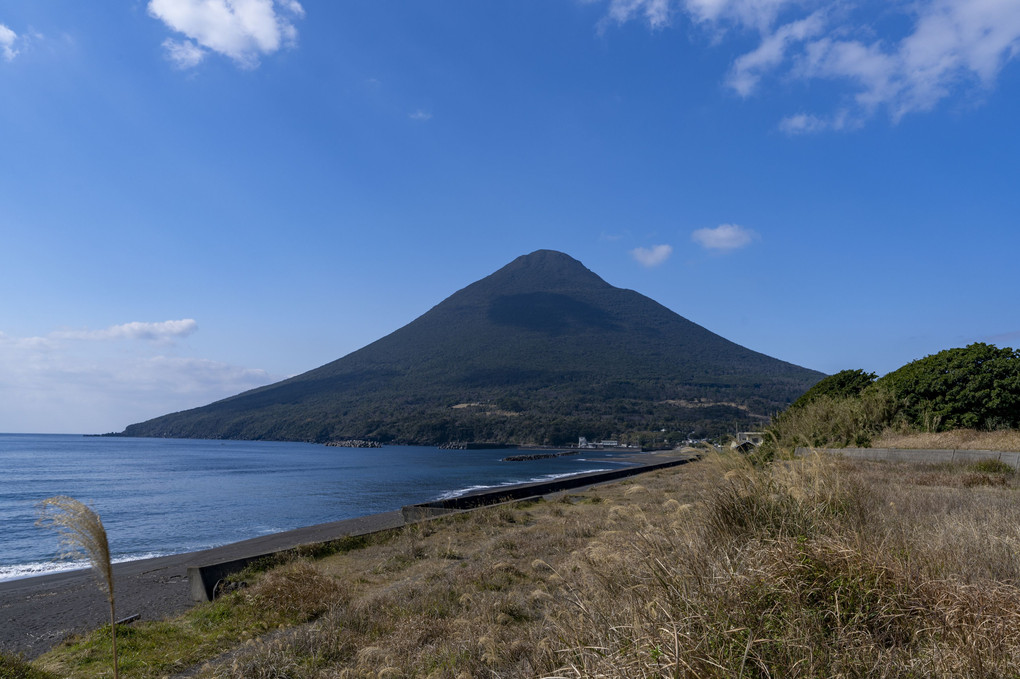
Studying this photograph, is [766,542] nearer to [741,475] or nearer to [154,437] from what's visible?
[741,475]

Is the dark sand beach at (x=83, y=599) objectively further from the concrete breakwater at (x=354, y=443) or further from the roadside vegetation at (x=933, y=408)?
the concrete breakwater at (x=354, y=443)

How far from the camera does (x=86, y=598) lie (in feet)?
37.4

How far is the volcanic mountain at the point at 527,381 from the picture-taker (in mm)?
118688

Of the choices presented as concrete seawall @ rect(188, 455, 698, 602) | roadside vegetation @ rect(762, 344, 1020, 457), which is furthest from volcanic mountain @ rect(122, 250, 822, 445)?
roadside vegetation @ rect(762, 344, 1020, 457)

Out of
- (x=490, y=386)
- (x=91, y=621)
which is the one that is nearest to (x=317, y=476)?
(x=91, y=621)

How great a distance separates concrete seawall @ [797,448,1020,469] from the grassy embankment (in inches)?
112

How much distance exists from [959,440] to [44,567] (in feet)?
84.2

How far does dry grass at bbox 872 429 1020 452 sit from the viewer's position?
12797 mm

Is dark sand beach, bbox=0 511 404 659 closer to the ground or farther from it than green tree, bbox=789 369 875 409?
closer to the ground

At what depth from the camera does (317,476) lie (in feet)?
172

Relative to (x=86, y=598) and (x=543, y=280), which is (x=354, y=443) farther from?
(x=86, y=598)

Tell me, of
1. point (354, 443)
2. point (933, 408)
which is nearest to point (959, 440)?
point (933, 408)

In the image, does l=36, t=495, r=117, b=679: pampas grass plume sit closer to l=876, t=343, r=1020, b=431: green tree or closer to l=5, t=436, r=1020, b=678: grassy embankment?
l=5, t=436, r=1020, b=678: grassy embankment

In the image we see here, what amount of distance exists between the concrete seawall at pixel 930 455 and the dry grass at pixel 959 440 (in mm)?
536
